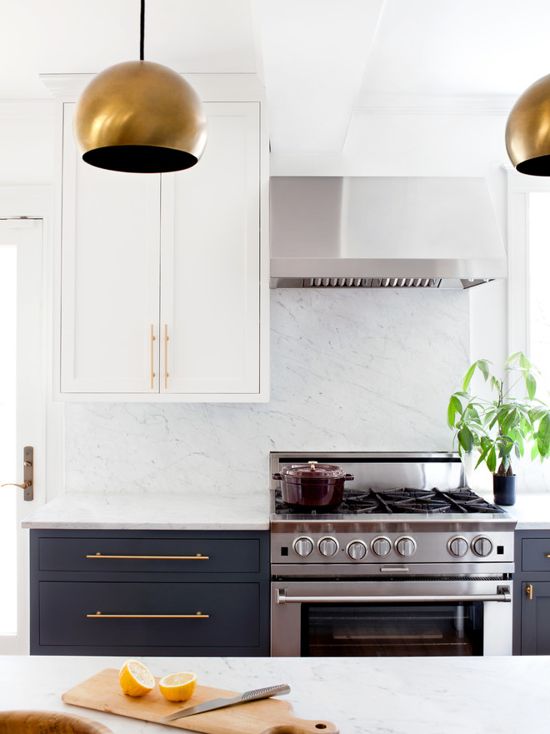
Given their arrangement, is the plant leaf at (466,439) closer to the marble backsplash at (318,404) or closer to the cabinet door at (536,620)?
the marble backsplash at (318,404)

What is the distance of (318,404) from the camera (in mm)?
3180

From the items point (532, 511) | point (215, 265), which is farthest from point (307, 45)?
point (532, 511)

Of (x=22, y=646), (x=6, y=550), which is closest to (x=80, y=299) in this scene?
(x=6, y=550)

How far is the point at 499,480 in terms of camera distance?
2.86 metres

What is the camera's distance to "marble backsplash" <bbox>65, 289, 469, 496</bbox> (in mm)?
3176

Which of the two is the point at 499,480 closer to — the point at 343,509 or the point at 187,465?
the point at 343,509

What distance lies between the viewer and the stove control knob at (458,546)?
250 cm

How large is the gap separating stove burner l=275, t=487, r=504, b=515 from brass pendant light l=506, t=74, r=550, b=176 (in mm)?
1758

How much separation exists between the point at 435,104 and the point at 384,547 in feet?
6.57

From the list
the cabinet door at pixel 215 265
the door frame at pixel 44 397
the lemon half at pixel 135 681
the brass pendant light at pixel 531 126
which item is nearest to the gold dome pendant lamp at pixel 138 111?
the brass pendant light at pixel 531 126

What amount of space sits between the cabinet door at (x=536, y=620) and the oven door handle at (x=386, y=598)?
115mm

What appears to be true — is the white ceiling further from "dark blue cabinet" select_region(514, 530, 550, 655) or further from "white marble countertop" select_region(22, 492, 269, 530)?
"dark blue cabinet" select_region(514, 530, 550, 655)

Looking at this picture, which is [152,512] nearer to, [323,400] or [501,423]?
[323,400]

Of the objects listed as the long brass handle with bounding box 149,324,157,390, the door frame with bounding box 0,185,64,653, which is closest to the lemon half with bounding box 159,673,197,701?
the long brass handle with bounding box 149,324,157,390
